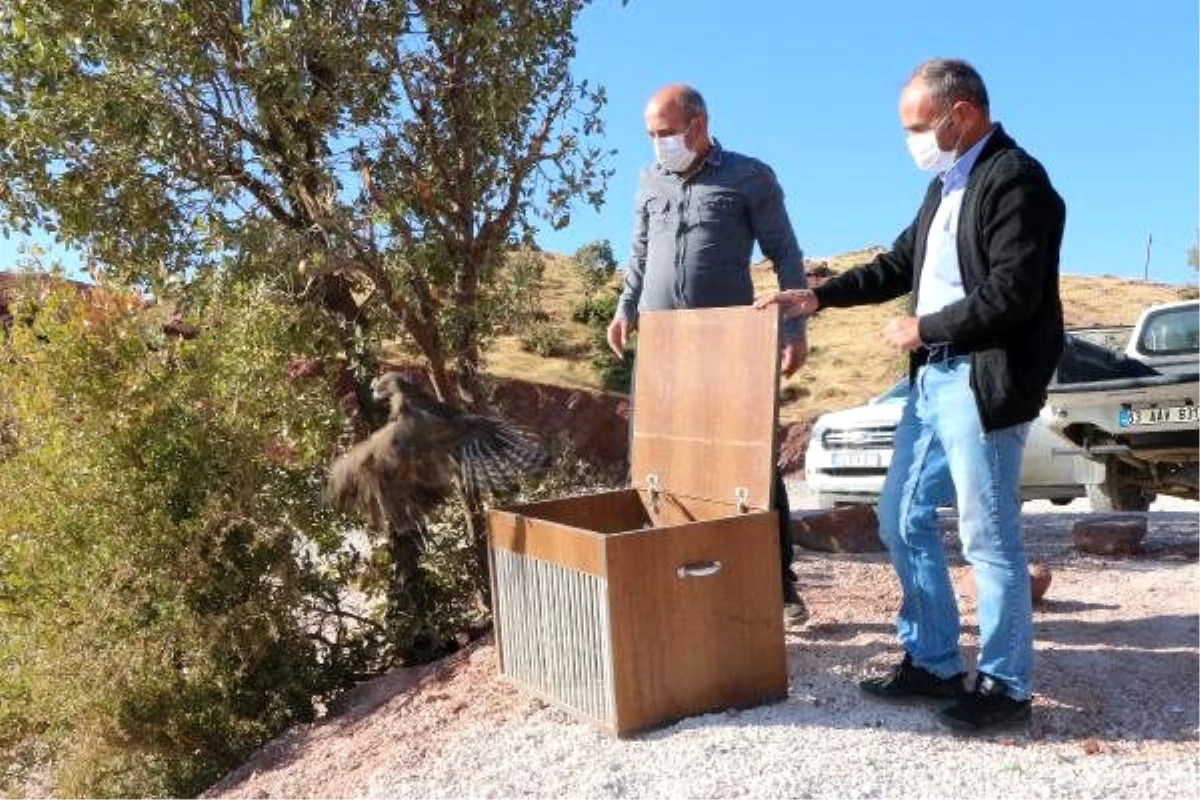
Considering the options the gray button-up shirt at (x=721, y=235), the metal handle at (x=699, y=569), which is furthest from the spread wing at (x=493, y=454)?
the metal handle at (x=699, y=569)

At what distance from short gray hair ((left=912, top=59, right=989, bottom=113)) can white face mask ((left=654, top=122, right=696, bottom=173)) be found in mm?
1167

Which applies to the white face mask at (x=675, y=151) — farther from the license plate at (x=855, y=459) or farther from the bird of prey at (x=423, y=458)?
the license plate at (x=855, y=459)

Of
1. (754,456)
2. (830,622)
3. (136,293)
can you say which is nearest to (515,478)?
(754,456)

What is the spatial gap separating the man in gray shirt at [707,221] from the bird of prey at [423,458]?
81cm

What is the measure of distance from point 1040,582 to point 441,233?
301cm

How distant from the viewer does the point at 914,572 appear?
13.4 feet

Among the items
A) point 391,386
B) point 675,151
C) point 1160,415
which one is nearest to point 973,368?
point 675,151

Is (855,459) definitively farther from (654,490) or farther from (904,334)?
(904,334)

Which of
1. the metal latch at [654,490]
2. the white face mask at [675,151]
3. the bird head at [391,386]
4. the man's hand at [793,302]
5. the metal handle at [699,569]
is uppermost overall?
the white face mask at [675,151]

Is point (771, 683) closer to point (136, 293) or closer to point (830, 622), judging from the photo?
point (830, 622)

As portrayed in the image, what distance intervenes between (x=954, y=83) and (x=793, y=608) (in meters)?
2.20

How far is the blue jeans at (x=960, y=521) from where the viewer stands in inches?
146

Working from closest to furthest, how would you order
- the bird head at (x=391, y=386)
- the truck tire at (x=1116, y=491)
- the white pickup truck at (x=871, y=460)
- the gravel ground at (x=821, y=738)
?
the gravel ground at (x=821, y=738)
the bird head at (x=391, y=386)
the truck tire at (x=1116, y=491)
the white pickup truck at (x=871, y=460)

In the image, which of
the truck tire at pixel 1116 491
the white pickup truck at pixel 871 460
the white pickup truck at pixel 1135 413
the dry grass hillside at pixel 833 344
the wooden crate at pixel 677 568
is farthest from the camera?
the dry grass hillside at pixel 833 344
